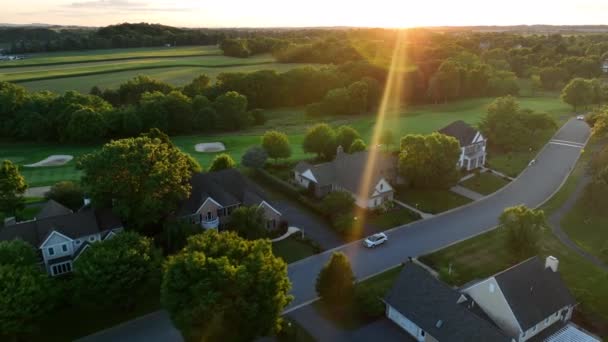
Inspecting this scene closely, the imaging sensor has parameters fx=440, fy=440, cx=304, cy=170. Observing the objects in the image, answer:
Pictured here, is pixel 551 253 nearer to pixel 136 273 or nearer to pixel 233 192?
pixel 233 192

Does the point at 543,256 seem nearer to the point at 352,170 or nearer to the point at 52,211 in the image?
the point at 352,170

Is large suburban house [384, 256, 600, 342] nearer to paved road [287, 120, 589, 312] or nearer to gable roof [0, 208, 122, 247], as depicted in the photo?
paved road [287, 120, 589, 312]

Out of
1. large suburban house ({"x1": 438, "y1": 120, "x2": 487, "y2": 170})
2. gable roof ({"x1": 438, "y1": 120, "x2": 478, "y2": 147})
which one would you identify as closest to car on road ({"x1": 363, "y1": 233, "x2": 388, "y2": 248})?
large suburban house ({"x1": 438, "y1": 120, "x2": 487, "y2": 170})

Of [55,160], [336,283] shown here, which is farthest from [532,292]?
[55,160]

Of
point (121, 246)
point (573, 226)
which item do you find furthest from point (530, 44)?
point (121, 246)

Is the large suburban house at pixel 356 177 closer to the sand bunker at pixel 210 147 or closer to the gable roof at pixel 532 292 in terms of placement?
the gable roof at pixel 532 292
